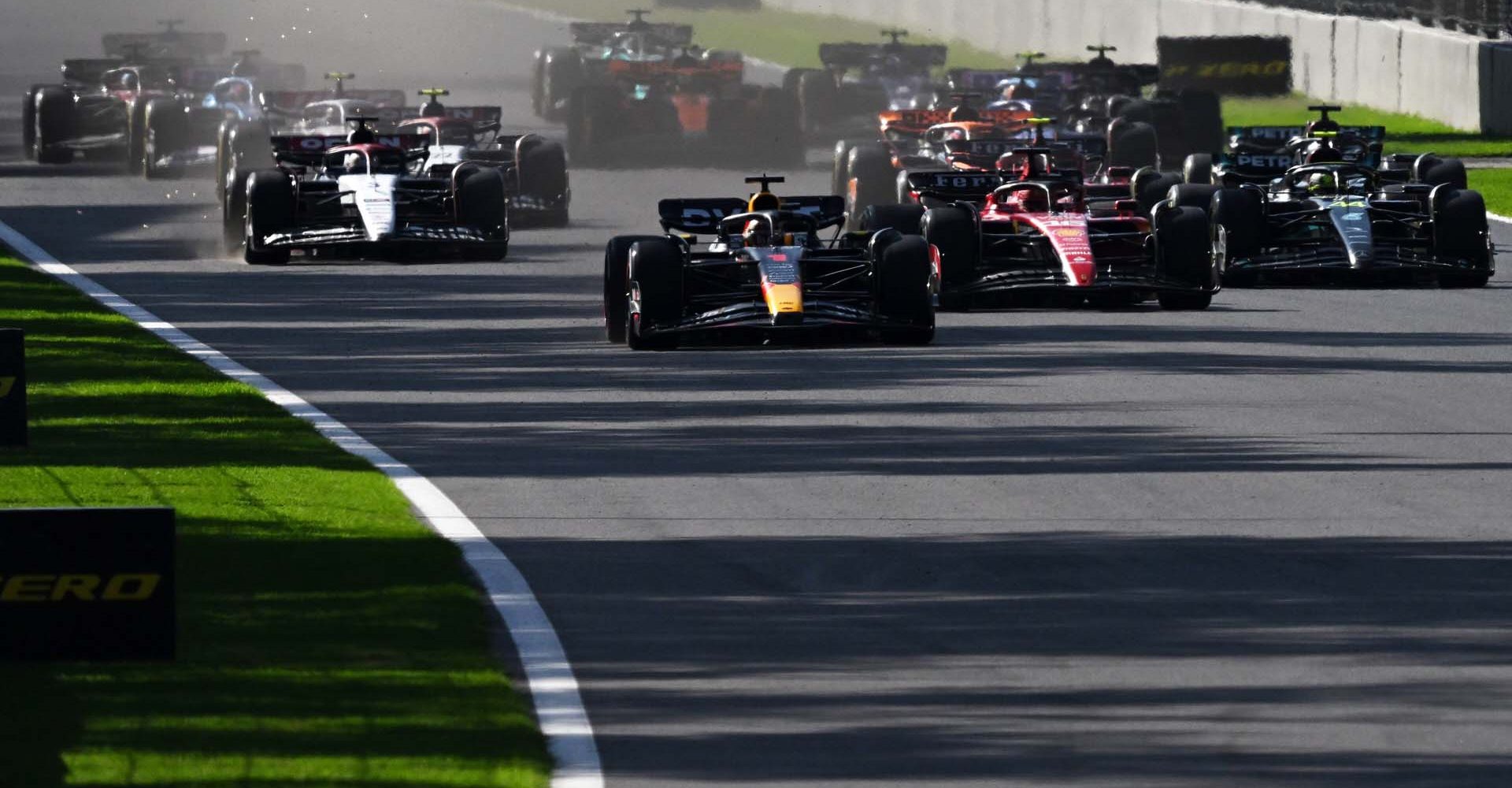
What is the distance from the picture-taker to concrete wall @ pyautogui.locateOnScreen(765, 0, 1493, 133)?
3947cm

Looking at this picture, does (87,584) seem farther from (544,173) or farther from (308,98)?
(308,98)

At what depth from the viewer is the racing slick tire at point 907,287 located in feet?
58.6

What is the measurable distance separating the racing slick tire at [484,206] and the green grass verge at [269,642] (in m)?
9.25

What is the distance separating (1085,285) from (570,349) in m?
4.10

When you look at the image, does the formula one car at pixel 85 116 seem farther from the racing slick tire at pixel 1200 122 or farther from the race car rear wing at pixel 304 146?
the racing slick tire at pixel 1200 122

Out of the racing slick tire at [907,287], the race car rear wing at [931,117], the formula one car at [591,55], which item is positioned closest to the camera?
the racing slick tire at [907,287]

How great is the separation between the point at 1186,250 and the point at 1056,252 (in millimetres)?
948

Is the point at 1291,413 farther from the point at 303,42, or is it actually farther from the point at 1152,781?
the point at 303,42

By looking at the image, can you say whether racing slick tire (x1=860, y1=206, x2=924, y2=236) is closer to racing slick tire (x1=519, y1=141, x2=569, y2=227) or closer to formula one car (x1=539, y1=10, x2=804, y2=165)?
racing slick tire (x1=519, y1=141, x2=569, y2=227)

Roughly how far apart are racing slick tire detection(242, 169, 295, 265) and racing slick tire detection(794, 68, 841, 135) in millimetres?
18829

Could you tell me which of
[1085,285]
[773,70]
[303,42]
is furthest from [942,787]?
[303,42]

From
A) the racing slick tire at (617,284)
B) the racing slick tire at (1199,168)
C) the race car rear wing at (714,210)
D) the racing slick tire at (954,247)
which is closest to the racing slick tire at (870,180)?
the racing slick tire at (1199,168)

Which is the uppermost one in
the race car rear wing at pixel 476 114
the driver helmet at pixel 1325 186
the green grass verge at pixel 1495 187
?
the race car rear wing at pixel 476 114

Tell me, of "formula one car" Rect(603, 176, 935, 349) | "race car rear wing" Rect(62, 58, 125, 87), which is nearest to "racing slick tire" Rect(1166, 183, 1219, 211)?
"formula one car" Rect(603, 176, 935, 349)
